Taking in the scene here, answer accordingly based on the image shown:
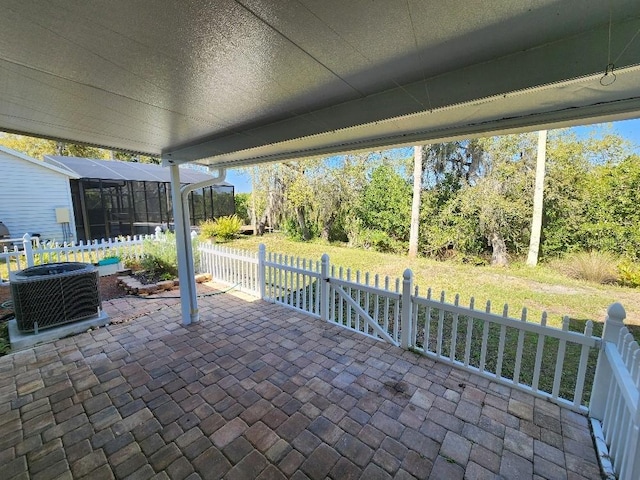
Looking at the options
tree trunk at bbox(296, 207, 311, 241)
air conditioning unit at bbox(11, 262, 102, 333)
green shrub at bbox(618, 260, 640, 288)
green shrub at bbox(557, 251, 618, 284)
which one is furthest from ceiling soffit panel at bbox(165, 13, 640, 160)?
tree trunk at bbox(296, 207, 311, 241)

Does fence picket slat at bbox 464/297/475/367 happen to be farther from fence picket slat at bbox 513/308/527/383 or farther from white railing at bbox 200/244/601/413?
fence picket slat at bbox 513/308/527/383

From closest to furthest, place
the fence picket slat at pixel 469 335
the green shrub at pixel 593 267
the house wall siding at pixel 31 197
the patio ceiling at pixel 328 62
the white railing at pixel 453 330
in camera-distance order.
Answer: the patio ceiling at pixel 328 62 → the white railing at pixel 453 330 → the fence picket slat at pixel 469 335 → the green shrub at pixel 593 267 → the house wall siding at pixel 31 197

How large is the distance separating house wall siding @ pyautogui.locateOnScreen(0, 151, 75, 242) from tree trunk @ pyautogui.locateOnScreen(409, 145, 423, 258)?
1262 cm

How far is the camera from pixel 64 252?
6211 mm

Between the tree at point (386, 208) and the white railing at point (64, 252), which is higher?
the tree at point (386, 208)

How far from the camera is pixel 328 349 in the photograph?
334 centimetres

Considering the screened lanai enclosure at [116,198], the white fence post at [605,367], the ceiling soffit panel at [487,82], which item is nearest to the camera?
the ceiling soffit panel at [487,82]

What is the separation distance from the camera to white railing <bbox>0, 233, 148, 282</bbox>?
5.63 meters

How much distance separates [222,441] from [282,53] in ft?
8.42

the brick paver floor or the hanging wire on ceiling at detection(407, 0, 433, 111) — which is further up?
the hanging wire on ceiling at detection(407, 0, 433, 111)

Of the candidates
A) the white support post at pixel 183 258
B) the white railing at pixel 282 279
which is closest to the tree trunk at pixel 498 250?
the white railing at pixel 282 279

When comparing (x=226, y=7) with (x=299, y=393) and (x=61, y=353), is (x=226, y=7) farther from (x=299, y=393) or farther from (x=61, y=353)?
(x=61, y=353)

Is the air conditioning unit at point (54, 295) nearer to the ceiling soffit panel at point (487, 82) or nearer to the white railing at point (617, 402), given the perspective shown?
the ceiling soffit panel at point (487, 82)

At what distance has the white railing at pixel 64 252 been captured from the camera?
5.63 m
